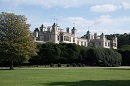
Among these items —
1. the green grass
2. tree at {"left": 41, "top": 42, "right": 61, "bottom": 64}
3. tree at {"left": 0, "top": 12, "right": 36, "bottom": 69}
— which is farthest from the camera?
tree at {"left": 41, "top": 42, "right": 61, "bottom": 64}

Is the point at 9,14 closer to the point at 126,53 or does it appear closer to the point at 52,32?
the point at 126,53

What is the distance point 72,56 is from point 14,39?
30.1m

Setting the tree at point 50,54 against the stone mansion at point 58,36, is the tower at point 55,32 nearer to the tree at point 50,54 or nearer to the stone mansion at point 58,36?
the stone mansion at point 58,36

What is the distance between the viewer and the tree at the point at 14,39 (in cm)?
5478

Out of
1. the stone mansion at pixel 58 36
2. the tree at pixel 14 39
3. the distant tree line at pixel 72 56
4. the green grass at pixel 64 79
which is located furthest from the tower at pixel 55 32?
the green grass at pixel 64 79

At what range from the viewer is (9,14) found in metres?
57.6

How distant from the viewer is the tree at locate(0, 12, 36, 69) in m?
54.8

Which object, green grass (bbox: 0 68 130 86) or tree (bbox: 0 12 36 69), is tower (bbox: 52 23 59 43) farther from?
green grass (bbox: 0 68 130 86)

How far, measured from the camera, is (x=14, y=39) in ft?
184

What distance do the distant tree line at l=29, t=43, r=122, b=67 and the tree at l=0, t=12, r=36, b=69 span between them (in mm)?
20982

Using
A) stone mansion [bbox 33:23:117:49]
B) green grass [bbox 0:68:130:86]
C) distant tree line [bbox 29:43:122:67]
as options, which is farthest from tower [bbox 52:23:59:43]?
green grass [bbox 0:68:130:86]

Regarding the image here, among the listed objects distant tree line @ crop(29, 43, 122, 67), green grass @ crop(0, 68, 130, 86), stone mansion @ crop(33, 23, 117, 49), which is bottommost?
green grass @ crop(0, 68, 130, 86)

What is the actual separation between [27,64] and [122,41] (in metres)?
88.2

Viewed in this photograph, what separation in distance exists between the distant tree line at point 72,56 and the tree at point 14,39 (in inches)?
826
